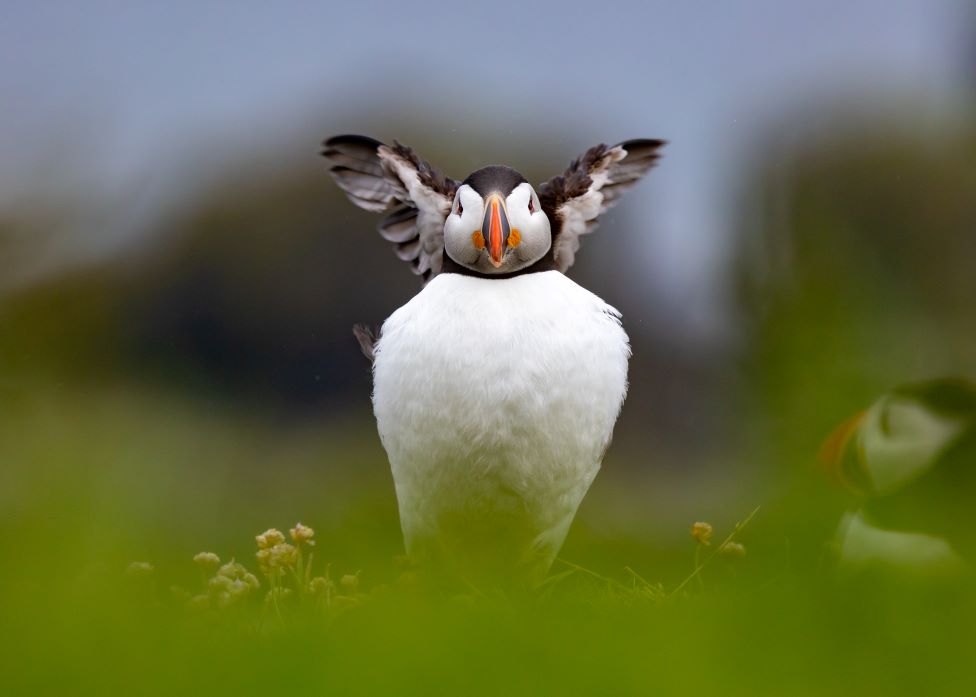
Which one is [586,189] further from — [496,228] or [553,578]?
[553,578]

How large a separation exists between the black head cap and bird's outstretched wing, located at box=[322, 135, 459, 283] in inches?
10.5

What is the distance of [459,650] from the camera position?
143 centimetres

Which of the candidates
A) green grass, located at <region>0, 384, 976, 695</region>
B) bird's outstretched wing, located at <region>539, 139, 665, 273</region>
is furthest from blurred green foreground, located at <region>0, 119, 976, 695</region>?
bird's outstretched wing, located at <region>539, 139, 665, 273</region>

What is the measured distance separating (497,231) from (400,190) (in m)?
0.65

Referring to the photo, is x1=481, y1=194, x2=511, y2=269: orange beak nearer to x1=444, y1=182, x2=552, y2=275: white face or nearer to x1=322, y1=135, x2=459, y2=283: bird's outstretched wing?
x1=444, y1=182, x2=552, y2=275: white face

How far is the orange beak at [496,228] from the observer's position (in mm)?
3279

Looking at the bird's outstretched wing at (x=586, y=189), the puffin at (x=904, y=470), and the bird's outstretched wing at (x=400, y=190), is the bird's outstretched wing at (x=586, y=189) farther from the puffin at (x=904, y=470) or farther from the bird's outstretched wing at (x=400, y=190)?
the puffin at (x=904, y=470)

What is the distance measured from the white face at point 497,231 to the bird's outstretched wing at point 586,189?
17cm

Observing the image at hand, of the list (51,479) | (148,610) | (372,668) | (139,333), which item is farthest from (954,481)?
(139,333)

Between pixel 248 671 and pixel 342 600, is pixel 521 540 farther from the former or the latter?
pixel 248 671

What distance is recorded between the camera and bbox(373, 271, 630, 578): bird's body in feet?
10.8

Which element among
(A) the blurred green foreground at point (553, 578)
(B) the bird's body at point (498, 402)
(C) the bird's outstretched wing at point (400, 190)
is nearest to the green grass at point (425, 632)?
(A) the blurred green foreground at point (553, 578)

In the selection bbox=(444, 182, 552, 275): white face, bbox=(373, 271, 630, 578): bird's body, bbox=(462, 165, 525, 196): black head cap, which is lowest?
bbox=(373, 271, 630, 578): bird's body

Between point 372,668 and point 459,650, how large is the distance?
0.36 ft
